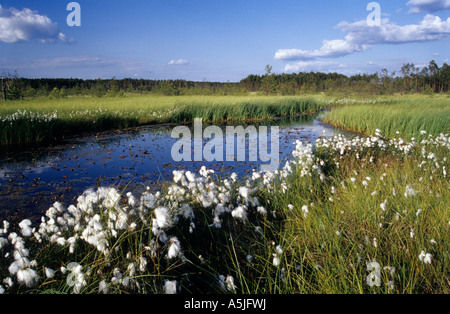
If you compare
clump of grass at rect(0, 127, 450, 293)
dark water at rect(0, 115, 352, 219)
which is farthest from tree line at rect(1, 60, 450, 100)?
clump of grass at rect(0, 127, 450, 293)

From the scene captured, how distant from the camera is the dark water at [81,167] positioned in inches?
260

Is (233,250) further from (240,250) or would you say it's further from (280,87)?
(280,87)

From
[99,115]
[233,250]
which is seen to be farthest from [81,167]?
[99,115]

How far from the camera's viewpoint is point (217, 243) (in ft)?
12.7

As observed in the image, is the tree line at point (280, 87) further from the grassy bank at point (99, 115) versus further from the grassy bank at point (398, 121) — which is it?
the grassy bank at point (398, 121)

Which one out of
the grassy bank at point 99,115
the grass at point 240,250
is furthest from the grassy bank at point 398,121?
the grassy bank at point 99,115

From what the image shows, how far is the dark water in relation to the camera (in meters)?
6.59

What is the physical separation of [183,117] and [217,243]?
716 inches

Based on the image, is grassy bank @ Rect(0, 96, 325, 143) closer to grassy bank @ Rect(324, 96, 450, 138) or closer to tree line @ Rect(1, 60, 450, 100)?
grassy bank @ Rect(324, 96, 450, 138)

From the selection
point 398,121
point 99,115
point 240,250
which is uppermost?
point 99,115

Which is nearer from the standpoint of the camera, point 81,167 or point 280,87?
point 81,167

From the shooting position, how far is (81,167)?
912 cm
